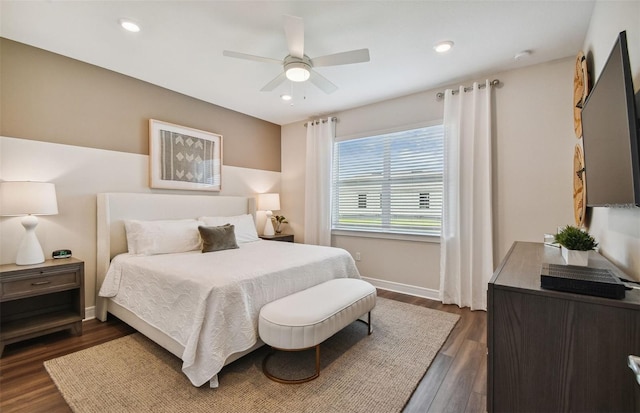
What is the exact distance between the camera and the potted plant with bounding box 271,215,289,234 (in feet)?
16.1

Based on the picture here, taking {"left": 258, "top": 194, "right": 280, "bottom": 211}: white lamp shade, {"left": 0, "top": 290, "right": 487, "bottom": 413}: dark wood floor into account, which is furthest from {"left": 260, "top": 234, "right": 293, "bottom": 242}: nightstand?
{"left": 0, "top": 290, "right": 487, "bottom": 413}: dark wood floor

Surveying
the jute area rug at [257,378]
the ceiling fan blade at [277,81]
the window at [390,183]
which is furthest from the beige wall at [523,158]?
the ceiling fan blade at [277,81]

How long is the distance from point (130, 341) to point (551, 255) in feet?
11.2

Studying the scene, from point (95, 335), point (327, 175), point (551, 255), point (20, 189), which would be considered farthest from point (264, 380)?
point (327, 175)

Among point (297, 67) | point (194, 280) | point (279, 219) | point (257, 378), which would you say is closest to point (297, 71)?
point (297, 67)

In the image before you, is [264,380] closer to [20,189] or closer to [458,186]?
[20,189]

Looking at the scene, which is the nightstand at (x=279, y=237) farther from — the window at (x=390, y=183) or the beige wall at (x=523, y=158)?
the beige wall at (x=523, y=158)

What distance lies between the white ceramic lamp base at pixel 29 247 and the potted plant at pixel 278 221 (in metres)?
2.99

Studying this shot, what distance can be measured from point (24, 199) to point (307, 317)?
253cm

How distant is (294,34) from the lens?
205cm

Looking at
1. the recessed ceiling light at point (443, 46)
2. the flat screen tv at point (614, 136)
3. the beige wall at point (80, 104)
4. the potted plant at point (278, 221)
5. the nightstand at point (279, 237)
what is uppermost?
the recessed ceiling light at point (443, 46)

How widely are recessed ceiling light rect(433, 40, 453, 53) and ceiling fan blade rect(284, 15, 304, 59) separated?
4.26ft

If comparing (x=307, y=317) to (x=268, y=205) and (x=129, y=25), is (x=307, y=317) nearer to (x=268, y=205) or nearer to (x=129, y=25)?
(x=129, y=25)

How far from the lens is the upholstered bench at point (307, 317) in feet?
6.19
